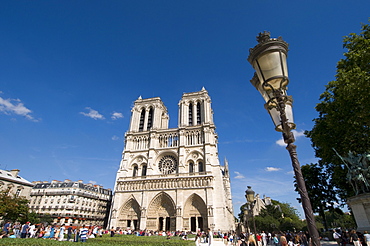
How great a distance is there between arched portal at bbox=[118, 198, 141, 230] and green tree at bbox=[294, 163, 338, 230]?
784 inches

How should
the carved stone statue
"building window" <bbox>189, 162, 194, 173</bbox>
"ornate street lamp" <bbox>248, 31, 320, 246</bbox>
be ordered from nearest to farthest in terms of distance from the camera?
"ornate street lamp" <bbox>248, 31, 320, 246</bbox>, the carved stone statue, "building window" <bbox>189, 162, 194, 173</bbox>

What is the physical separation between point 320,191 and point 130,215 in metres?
22.0

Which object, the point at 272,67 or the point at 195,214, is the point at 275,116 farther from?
the point at 195,214

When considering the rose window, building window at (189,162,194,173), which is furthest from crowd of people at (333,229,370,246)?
the rose window

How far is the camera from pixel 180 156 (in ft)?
92.9

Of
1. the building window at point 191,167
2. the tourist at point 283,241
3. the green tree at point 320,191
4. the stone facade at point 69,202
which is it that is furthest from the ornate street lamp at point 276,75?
the stone facade at point 69,202

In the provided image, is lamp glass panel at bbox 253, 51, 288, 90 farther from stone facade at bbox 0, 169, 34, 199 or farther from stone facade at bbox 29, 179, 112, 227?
stone facade at bbox 29, 179, 112, 227

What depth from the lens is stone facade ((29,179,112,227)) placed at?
3275cm

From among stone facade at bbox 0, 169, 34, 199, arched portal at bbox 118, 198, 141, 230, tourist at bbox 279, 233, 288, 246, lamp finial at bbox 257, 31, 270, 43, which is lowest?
tourist at bbox 279, 233, 288, 246

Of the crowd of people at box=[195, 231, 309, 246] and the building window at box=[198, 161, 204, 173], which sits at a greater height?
the building window at box=[198, 161, 204, 173]

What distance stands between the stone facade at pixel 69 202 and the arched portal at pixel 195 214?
58.5 feet

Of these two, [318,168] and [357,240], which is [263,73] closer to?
[357,240]

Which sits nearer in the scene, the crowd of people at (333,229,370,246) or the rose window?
the crowd of people at (333,229,370,246)

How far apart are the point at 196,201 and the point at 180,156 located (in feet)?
20.5
